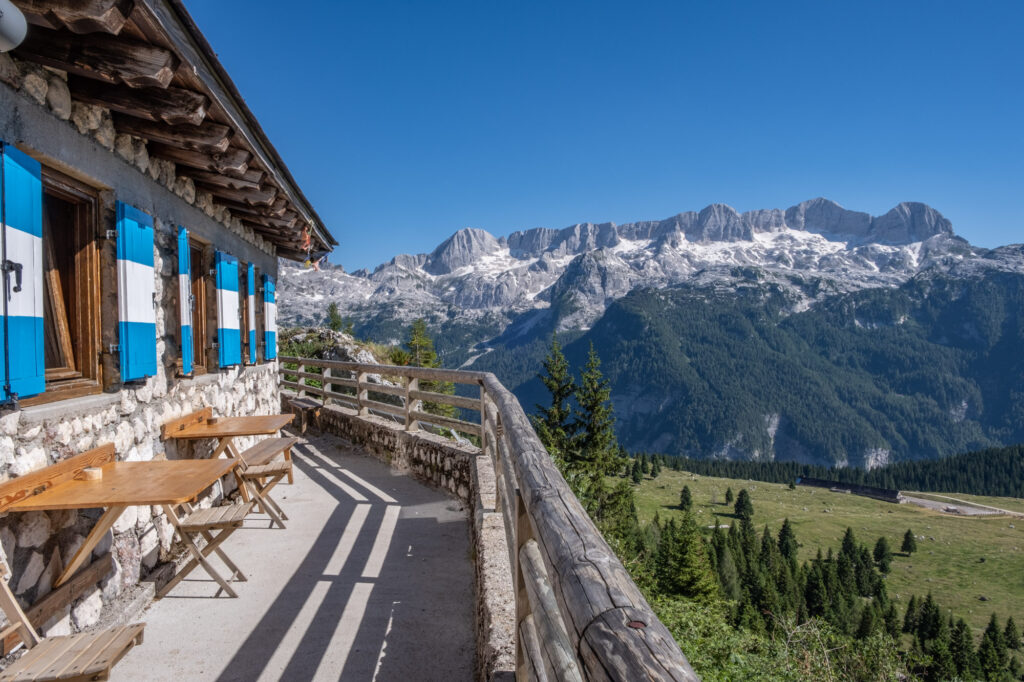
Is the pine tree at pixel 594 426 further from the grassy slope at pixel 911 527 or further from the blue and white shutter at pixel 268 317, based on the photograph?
the grassy slope at pixel 911 527

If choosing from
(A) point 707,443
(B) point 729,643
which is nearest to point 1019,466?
(A) point 707,443

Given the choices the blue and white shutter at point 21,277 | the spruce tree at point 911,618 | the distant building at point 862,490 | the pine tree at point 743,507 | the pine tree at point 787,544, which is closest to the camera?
the blue and white shutter at point 21,277

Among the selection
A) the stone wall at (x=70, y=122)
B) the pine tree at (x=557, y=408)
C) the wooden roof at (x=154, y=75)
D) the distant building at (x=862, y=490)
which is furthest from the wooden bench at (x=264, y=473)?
the distant building at (x=862, y=490)

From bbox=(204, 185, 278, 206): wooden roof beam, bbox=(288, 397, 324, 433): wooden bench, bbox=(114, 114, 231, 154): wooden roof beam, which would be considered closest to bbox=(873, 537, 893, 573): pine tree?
bbox=(288, 397, 324, 433): wooden bench

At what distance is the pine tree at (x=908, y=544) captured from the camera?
301 feet

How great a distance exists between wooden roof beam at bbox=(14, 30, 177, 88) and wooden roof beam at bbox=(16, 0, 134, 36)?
26cm

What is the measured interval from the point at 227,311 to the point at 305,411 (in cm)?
456

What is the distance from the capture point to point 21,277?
2773 millimetres

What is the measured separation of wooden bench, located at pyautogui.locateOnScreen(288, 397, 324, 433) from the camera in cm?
1051

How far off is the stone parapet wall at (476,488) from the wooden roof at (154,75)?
3.19 m

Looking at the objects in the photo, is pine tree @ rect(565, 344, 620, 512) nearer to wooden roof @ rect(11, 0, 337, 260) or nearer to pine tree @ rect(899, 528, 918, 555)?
wooden roof @ rect(11, 0, 337, 260)

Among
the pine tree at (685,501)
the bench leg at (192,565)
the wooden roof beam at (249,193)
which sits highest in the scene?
the wooden roof beam at (249,193)

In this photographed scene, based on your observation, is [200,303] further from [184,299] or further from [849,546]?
[849,546]

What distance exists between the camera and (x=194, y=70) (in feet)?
9.68
